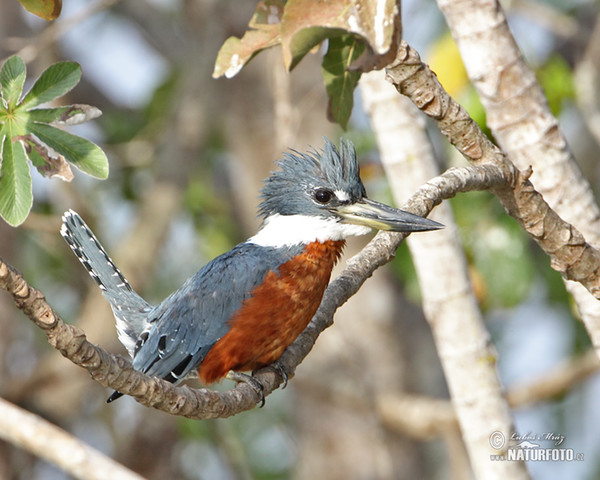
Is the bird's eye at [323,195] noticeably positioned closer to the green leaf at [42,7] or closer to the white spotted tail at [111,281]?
the white spotted tail at [111,281]

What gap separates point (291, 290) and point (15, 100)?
53.2 inches

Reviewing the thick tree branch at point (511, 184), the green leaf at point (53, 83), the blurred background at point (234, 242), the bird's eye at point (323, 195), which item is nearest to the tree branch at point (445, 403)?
the blurred background at point (234, 242)

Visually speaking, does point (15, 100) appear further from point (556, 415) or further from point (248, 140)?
point (556, 415)

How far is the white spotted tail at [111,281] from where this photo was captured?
3783 millimetres

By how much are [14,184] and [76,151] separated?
0.66 ft

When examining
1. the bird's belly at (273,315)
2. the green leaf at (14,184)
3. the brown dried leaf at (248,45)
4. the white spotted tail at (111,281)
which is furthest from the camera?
the white spotted tail at (111,281)

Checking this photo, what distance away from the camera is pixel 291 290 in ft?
10.4

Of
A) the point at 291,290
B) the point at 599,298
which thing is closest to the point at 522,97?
the point at 599,298

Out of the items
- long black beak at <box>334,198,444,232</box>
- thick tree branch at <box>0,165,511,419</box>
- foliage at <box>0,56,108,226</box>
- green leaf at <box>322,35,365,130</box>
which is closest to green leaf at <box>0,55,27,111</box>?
foliage at <box>0,56,108,226</box>

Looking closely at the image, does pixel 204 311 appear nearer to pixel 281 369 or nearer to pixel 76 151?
pixel 281 369

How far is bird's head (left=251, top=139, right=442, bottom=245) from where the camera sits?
322 cm

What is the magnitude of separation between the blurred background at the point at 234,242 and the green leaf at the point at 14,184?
218cm

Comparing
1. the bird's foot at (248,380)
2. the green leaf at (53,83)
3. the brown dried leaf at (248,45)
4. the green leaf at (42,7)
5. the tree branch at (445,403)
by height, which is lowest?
the tree branch at (445,403)

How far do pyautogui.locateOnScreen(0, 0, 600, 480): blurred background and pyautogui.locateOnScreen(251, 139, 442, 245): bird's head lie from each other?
0.90 metres
